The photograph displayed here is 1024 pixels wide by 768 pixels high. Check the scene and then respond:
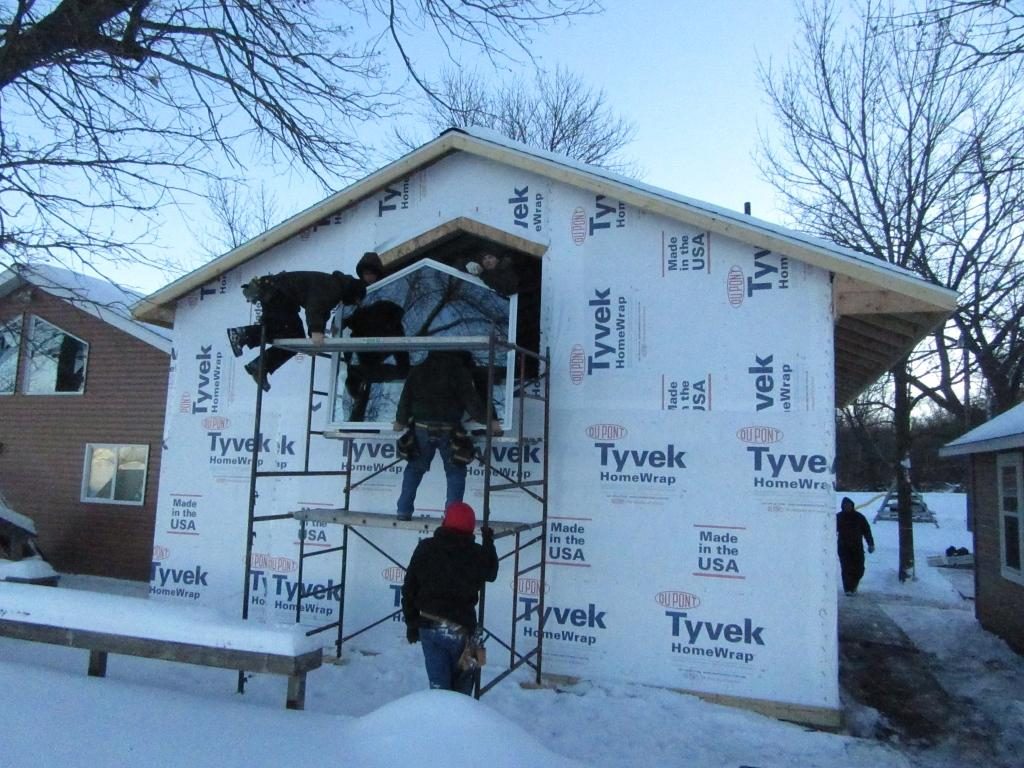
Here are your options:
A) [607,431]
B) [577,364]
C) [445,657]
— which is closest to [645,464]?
[607,431]

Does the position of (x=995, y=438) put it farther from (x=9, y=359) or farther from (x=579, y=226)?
(x=9, y=359)

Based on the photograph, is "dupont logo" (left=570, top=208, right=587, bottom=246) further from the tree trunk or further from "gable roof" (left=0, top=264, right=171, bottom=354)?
the tree trunk

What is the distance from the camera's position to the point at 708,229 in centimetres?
709

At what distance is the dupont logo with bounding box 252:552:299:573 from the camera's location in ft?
27.1

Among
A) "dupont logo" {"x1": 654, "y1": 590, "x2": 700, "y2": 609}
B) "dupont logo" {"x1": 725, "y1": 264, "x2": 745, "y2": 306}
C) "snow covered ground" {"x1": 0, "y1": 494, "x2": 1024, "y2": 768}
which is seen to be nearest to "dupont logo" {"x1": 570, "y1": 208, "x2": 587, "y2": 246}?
"dupont logo" {"x1": 725, "y1": 264, "x2": 745, "y2": 306}

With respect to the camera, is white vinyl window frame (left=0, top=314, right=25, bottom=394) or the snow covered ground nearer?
the snow covered ground

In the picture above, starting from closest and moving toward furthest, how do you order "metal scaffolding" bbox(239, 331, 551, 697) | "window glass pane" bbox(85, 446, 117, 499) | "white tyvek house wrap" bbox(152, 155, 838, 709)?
1. "metal scaffolding" bbox(239, 331, 551, 697)
2. "white tyvek house wrap" bbox(152, 155, 838, 709)
3. "window glass pane" bbox(85, 446, 117, 499)

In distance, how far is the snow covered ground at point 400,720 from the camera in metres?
3.56

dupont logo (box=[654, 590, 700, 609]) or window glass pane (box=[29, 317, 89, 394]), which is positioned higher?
window glass pane (box=[29, 317, 89, 394])

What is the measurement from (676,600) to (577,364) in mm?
2421

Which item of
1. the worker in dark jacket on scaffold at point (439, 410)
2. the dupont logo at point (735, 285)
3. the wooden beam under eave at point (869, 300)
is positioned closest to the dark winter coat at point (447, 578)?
the worker in dark jacket on scaffold at point (439, 410)

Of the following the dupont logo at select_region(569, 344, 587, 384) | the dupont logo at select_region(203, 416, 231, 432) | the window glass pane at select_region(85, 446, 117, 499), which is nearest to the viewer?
the dupont logo at select_region(569, 344, 587, 384)

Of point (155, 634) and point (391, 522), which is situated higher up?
point (391, 522)

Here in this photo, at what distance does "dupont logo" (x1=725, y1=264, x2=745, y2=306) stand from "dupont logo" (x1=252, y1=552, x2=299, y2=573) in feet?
17.6
